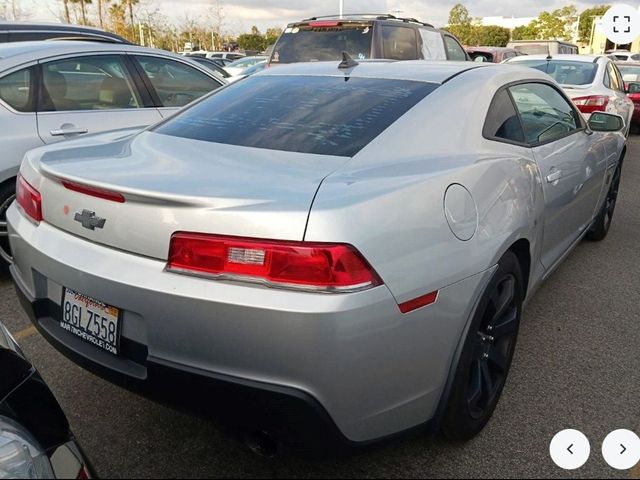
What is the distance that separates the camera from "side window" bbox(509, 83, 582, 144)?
3014mm

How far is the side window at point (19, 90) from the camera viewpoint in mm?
3850

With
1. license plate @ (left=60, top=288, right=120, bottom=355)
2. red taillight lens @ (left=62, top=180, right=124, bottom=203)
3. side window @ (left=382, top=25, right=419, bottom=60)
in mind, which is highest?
side window @ (left=382, top=25, right=419, bottom=60)

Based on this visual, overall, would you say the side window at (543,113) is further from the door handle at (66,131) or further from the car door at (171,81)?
the door handle at (66,131)

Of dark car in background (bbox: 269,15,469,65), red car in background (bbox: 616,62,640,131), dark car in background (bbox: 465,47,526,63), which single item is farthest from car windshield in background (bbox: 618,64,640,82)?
dark car in background (bbox: 269,15,469,65)

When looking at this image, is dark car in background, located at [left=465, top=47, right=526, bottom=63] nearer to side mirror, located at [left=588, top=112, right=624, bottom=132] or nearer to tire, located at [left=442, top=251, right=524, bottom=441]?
side mirror, located at [left=588, top=112, right=624, bottom=132]

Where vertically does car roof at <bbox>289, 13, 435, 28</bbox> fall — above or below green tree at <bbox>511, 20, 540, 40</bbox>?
below

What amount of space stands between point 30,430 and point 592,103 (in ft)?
24.8

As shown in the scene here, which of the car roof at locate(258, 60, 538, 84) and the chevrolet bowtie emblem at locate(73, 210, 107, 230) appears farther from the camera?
the car roof at locate(258, 60, 538, 84)

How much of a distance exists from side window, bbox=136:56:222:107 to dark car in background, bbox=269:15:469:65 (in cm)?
251

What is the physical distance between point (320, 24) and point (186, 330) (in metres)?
6.66

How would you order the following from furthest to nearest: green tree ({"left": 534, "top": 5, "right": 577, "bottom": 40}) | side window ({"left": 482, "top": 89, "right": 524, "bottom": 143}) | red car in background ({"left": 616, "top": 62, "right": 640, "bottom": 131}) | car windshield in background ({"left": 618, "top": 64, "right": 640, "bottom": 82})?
green tree ({"left": 534, "top": 5, "right": 577, "bottom": 40}) → car windshield in background ({"left": 618, "top": 64, "right": 640, "bottom": 82}) → red car in background ({"left": 616, "top": 62, "right": 640, "bottom": 131}) → side window ({"left": 482, "top": 89, "right": 524, "bottom": 143})

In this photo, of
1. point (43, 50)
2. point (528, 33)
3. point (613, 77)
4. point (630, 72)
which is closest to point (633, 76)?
point (630, 72)

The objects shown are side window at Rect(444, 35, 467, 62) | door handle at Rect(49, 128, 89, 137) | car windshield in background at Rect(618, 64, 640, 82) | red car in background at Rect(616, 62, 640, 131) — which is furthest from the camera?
car windshield in background at Rect(618, 64, 640, 82)

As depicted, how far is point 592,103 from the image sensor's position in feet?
24.0
